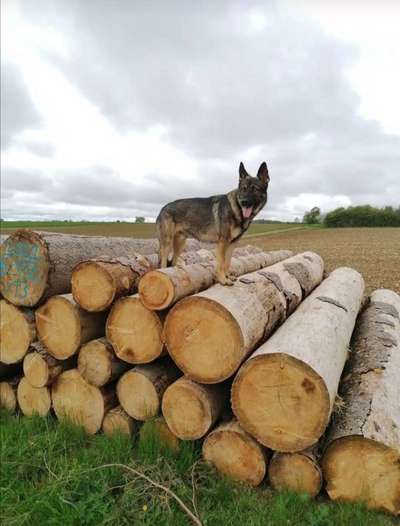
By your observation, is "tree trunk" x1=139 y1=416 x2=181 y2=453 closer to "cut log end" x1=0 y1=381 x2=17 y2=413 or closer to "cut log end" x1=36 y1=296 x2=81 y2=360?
"cut log end" x1=36 y1=296 x2=81 y2=360

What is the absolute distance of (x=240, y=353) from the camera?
2814 mm

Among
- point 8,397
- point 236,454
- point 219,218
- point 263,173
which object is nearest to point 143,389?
point 236,454

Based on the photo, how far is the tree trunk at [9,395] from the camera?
13.5 feet

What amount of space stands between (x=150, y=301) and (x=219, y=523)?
5.79 ft

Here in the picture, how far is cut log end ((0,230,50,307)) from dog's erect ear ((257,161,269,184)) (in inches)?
102

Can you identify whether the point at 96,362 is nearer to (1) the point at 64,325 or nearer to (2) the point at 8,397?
(1) the point at 64,325

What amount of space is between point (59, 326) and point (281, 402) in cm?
233

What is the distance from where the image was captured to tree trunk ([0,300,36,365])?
149 inches

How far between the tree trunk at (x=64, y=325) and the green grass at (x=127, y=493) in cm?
88

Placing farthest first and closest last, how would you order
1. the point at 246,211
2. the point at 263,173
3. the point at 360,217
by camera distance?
the point at 360,217
the point at 263,173
the point at 246,211

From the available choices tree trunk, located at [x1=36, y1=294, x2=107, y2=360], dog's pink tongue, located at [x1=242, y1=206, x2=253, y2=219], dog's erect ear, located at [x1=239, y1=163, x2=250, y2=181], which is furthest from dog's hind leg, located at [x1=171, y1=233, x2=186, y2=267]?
tree trunk, located at [x1=36, y1=294, x2=107, y2=360]

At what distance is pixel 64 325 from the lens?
354 cm

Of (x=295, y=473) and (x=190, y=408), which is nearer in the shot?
(x=295, y=473)

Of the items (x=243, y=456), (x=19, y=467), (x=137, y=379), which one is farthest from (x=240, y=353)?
(x=19, y=467)
